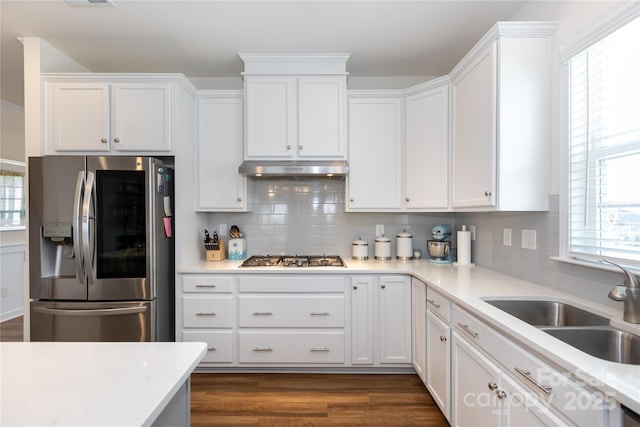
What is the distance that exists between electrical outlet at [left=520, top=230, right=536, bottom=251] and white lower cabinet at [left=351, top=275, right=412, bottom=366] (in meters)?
0.84

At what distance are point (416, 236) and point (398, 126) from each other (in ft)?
3.57

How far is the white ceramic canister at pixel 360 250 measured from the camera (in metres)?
2.93

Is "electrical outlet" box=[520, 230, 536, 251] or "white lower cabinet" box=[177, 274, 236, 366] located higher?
"electrical outlet" box=[520, 230, 536, 251]

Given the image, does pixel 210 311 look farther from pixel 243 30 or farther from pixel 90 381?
pixel 243 30

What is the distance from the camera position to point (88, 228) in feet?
7.29

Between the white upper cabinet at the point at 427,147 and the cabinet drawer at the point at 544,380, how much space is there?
128cm

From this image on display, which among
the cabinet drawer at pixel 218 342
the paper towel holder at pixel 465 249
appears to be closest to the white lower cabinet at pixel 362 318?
the paper towel holder at pixel 465 249

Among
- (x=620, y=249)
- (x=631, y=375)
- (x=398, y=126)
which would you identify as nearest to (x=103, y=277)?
(x=398, y=126)

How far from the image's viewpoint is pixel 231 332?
252cm

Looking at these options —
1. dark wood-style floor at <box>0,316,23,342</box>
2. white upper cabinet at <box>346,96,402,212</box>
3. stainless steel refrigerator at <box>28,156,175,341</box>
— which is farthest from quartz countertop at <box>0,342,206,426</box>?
dark wood-style floor at <box>0,316,23,342</box>

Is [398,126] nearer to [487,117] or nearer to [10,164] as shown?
[487,117]

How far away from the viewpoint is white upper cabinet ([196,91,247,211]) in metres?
2.84

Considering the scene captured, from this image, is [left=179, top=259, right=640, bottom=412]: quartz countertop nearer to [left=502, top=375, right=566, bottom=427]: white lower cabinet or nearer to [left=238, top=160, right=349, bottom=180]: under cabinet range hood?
[left=502, top=375, right=566, bottom=427]: white lower cabinet

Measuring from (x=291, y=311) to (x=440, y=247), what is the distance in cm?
140
